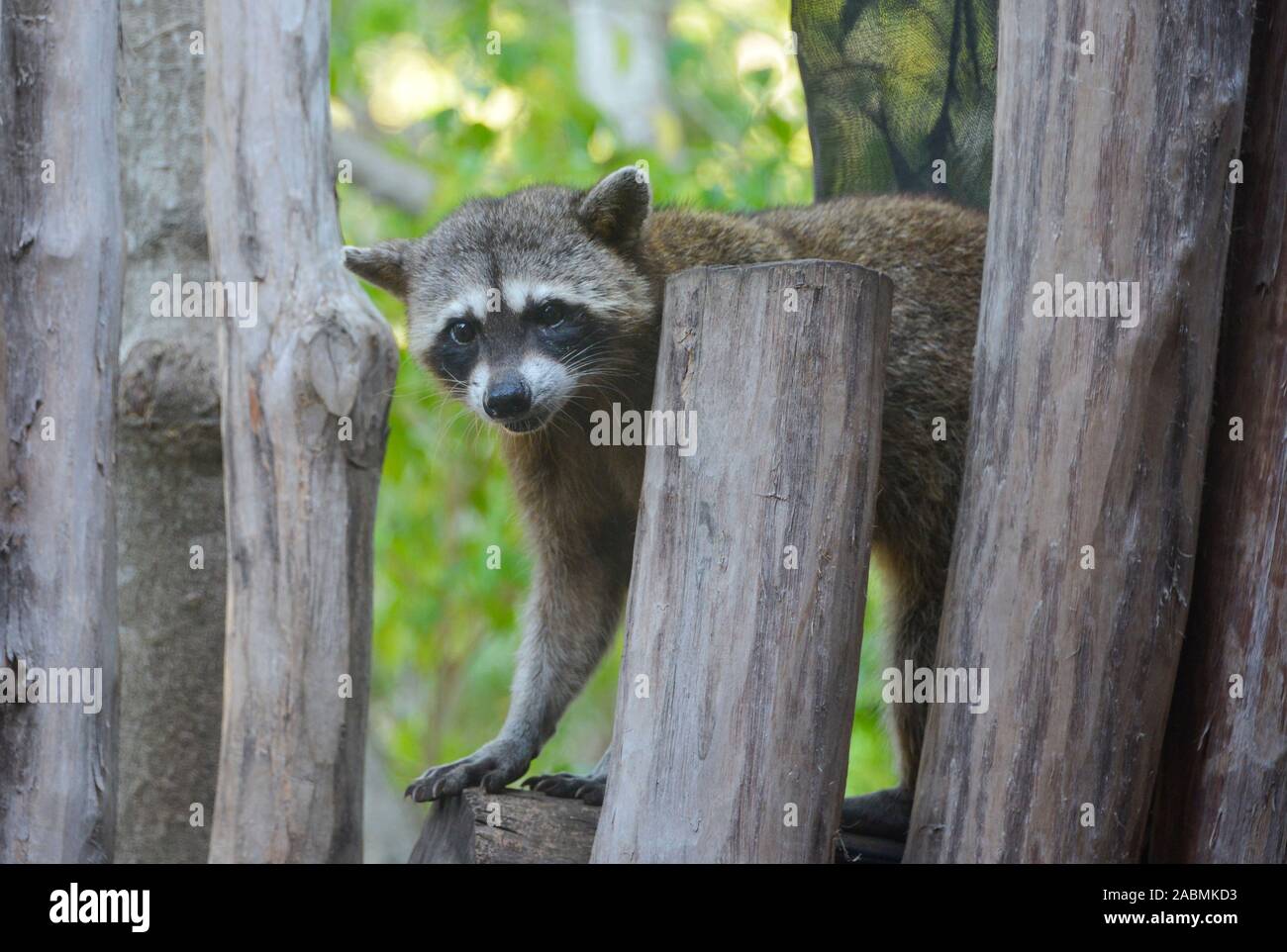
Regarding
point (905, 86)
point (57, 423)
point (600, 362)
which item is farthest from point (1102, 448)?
point (57, 423)

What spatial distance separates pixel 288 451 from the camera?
410 cm

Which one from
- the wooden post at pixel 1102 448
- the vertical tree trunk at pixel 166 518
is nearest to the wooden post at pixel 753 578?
the wooden post at pixel 1102 448

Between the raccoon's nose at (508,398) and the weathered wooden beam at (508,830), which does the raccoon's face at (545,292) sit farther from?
the weathered wooden beam at (508,830)

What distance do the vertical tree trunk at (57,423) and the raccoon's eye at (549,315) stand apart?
133cm

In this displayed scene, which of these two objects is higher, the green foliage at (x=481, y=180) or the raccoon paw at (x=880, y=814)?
the green foliage at (x=481, y=180)

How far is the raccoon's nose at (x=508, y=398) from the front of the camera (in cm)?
422

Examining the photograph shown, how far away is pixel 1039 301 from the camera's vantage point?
3369mm

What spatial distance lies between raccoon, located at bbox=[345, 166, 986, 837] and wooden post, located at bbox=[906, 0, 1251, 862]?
1.04m

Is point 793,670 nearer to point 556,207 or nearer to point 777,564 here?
point 777,564

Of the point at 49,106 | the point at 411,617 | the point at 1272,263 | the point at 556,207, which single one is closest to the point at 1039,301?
the point at 1272,263

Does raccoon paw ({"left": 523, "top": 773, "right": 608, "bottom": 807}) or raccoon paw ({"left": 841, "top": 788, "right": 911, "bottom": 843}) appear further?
raccoon paw ({"left": 841, "top": 788, "right": 911, "bottom": 843})

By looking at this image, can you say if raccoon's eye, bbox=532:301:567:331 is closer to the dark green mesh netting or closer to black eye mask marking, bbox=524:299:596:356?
black eye mask marking, bbox=524:299:596:356

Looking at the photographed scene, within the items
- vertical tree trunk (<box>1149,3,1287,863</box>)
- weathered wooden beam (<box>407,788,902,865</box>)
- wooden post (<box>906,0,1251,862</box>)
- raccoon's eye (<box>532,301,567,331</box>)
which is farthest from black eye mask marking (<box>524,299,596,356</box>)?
vertical tree trunk (<box>1149,3,1287,863</box>)

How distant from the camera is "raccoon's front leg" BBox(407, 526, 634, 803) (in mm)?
4816
